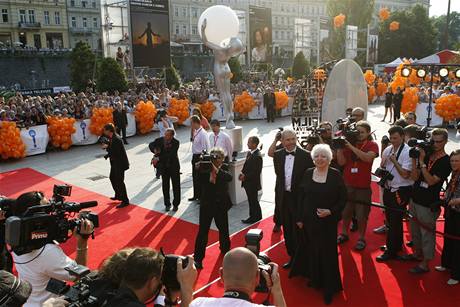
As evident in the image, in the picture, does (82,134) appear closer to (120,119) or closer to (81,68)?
(120,119)

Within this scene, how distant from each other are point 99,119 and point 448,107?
43.3 ft

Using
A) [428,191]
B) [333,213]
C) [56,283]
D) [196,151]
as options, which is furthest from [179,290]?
[196,151]

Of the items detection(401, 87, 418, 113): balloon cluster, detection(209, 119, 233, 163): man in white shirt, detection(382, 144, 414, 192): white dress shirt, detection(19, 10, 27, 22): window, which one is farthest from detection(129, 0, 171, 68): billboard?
detection(19, 10, 27, 22): window

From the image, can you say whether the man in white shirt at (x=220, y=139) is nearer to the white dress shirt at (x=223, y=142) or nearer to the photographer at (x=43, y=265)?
the white dress shirt at (x=223, y=142)

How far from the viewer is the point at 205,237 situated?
19.1 ft

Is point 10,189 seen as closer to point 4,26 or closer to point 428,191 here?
point 428,191

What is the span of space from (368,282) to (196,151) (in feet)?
14.9

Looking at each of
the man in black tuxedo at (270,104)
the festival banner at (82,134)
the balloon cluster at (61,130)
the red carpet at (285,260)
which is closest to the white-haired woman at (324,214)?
the red carpet at (285,260)

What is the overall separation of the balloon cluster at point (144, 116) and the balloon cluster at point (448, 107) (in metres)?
11.3

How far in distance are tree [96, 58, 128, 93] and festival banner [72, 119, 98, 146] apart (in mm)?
7792

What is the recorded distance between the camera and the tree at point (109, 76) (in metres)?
22.6

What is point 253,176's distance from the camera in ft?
24.6

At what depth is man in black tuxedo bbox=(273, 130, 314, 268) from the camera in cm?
559

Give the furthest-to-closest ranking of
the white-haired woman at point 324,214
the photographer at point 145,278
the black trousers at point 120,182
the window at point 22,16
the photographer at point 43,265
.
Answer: the window at point 22,16, the black trousers at point 120,182, the white-haired woman at point 324,214, the photographer at point 43,265, the photographer at point 145,278
